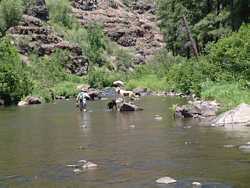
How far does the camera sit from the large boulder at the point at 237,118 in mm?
27578

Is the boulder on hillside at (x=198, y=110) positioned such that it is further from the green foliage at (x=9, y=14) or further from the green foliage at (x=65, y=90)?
the green foliage at (x=9, y=14)

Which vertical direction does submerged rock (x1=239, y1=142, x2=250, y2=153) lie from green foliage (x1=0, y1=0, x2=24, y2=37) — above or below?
below

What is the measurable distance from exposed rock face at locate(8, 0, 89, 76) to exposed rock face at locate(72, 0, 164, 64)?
2667cm

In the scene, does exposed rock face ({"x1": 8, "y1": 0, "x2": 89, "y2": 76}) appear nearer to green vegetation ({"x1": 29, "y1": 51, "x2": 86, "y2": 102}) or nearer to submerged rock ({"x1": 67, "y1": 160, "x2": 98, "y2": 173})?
green vegetation ({"x1": 29, "y1": 51, "x2": 86, "y2": 102})

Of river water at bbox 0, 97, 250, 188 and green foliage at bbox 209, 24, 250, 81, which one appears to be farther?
green foliage at bbox 209, 24, 250, 81

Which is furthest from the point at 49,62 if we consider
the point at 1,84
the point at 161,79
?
the point at 1,84

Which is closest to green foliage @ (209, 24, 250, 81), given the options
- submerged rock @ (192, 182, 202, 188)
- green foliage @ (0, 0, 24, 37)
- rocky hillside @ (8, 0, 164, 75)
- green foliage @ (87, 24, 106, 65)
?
submerged rock @ (192, 182, 202, 188)

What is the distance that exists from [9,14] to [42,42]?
1130 cm

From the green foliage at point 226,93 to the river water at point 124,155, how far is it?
4.08m

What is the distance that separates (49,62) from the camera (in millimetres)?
104750

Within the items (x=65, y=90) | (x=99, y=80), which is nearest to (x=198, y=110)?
(x=65, y=90)

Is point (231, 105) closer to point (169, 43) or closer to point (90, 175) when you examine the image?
point (90, 175)

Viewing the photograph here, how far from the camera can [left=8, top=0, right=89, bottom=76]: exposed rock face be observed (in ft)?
369

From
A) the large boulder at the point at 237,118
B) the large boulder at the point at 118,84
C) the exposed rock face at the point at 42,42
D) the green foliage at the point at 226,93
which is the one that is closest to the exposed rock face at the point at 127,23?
the exposed rock face at the point at 42,42
